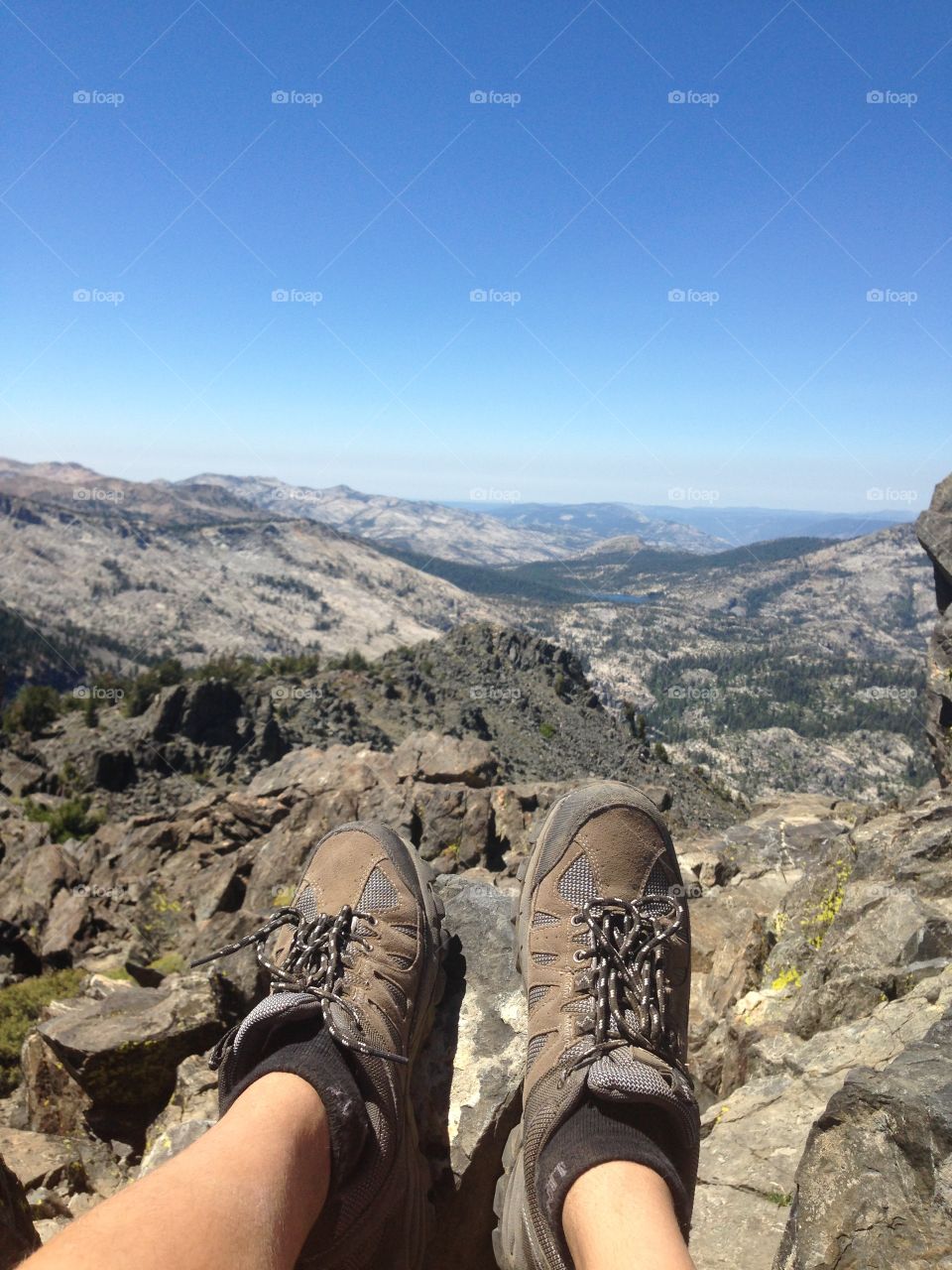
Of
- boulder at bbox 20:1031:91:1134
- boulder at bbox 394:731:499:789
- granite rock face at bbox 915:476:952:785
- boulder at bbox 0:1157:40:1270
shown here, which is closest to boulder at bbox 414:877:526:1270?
boulder at bbox 0:1157:40:1270

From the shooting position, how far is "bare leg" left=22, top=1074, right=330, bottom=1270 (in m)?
2.14

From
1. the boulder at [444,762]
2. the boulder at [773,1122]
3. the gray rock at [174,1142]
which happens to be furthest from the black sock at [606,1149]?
the boulder at [444,762]

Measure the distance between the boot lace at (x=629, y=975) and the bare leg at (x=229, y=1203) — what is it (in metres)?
1.28

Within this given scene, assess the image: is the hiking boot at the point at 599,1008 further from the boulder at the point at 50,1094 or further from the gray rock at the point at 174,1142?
the boulder at the point at 50,1094

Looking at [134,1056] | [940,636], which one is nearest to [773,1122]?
[134,1056]

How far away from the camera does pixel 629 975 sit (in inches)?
157

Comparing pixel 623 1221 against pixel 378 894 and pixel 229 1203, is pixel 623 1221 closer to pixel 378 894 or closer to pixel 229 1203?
pixel 229 1203

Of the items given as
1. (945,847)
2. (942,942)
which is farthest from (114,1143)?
(945,847)

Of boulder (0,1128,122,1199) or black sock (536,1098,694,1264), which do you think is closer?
black sock (536,1098,694,1264)

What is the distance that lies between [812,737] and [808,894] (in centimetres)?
19837

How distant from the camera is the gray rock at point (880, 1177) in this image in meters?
2.40

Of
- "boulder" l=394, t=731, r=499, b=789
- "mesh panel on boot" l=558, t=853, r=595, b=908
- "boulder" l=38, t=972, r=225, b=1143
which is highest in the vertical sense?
"mesh panel on boot" l=558, t=853, r=595, b=908

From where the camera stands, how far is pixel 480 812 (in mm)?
14320

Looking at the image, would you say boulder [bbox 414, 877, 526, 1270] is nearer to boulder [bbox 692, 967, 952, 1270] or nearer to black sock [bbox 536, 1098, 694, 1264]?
black sock [bbox 536, 1098, 694, 1264]
